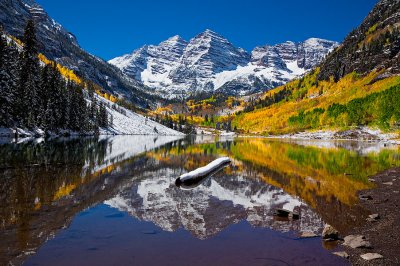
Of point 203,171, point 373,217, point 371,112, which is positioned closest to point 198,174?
point 203,171

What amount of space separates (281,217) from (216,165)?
64.6ft

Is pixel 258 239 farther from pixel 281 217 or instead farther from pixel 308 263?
pixel 281 217

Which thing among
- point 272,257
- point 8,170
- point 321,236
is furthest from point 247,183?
point 8,170

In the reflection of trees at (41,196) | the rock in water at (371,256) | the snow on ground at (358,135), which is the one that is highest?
the snow on ground at (358,135)

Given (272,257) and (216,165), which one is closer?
(272,257)

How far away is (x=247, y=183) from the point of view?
28328mm

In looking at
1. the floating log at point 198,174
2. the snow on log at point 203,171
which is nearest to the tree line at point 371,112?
the snow on log at point 203,171

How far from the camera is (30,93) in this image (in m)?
85.9

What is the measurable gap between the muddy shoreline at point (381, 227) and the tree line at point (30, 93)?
240 feet

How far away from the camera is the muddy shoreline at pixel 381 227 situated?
11.9 m

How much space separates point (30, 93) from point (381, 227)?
90257 millimetres

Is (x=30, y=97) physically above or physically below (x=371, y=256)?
above

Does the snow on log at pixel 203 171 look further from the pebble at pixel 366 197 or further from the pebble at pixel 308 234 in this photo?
the pebble at pixel 308 234

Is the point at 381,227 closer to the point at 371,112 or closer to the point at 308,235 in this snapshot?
the point at 308,235
